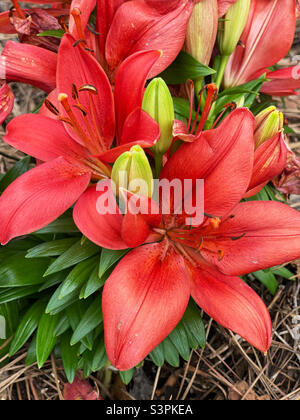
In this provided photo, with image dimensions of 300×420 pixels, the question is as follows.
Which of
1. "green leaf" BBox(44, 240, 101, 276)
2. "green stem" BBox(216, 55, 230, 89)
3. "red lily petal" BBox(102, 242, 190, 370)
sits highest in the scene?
"green stem" BBox(216, 55, 230, 89)

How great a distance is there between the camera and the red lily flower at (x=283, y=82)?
880 millimetres

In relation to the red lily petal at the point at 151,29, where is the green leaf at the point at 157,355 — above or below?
below

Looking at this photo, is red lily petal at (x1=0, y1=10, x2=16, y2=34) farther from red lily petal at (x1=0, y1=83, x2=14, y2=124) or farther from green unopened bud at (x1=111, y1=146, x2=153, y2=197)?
green unopened bud at (x1=111, y1=146, x2=153, y2=197)

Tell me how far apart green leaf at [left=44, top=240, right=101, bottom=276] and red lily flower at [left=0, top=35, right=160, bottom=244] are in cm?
16

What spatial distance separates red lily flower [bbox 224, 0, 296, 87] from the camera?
82 centimetres

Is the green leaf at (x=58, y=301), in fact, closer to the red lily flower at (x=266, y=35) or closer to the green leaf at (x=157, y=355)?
the green leaf at (x=157, y=355)

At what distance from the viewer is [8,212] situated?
62 centimetres

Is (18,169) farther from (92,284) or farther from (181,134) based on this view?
(181,134)

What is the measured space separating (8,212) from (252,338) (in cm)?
43

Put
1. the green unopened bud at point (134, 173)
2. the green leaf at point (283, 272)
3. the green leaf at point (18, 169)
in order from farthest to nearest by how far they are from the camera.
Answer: the green leaf at point (283, 272)
the green leaf at point (18, 169)
the green unopened bud at point (134, 173)

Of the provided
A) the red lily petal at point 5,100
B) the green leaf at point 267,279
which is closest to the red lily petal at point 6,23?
the red lily petal at point 5,100

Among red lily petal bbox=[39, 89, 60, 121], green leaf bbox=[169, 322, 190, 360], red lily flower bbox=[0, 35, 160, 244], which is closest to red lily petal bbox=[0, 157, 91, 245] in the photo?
red lily flower bbox=[0, 35, 160, 244]

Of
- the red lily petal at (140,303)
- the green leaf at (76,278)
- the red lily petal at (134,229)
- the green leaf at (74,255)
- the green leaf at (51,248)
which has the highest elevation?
the red lily petal at (134,229)

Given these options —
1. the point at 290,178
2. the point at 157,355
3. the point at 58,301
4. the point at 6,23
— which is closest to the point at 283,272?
the point at 290,178
